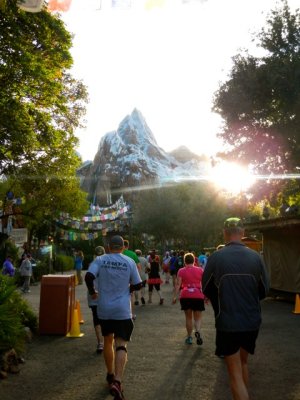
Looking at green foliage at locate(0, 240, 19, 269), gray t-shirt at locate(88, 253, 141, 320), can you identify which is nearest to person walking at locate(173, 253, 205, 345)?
gray t-shirt at locate(88, 253, 141, 320)

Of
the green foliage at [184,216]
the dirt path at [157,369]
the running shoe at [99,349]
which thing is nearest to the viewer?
the dirt path at [157,369]

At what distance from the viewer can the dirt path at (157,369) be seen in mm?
6051

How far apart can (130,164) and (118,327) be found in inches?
5533

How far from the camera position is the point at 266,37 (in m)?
26.9

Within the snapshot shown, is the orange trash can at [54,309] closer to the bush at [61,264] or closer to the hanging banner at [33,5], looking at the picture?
the hanging banner at [33,5]

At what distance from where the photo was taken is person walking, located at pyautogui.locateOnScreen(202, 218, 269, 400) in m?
4.55

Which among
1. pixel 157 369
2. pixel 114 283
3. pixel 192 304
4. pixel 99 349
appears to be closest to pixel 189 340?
pixel 192 304

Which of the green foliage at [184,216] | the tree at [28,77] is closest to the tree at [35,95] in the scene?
the tree at [28,77]

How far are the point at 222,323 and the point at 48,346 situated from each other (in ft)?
18.1

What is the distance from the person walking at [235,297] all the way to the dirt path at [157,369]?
5.16 ft

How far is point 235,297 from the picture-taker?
462 centimetres

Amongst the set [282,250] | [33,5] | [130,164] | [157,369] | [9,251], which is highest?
[130,164]

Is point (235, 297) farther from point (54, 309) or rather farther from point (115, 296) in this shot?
point (54, 309)

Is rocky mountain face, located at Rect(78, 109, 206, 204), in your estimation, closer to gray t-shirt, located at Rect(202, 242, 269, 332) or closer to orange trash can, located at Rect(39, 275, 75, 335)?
orange trash can, located at Rect(39, 275, 75, 335)
